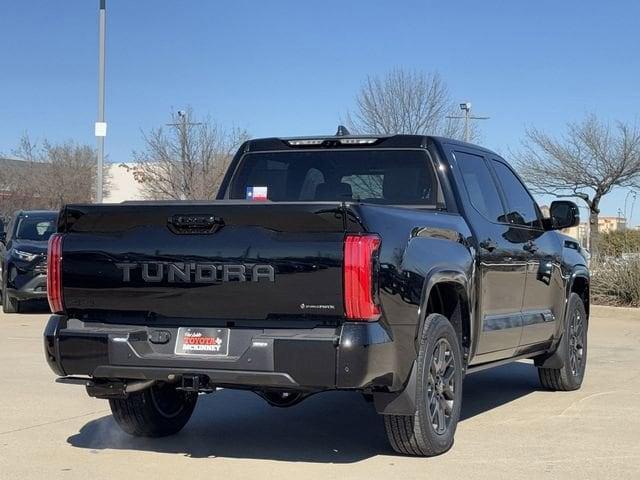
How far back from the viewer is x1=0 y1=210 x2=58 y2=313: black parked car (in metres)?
16.1

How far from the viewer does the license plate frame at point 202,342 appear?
546cm

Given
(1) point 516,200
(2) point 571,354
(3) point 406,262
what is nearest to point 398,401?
(3) point 406,262

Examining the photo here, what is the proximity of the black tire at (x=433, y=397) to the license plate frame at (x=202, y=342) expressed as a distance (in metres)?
1.15

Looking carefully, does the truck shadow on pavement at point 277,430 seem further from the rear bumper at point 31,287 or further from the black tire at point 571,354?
the rear bumper at point 31,287

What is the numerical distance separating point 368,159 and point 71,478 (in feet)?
10.00

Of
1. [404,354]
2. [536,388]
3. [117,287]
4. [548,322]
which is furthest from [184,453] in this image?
[536,388]

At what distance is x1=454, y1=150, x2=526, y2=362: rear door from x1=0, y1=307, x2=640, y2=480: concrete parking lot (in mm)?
678

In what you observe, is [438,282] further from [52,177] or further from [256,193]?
[52,177]

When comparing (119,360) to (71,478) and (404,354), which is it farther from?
(404,354)

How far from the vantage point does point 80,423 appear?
24.1 ft

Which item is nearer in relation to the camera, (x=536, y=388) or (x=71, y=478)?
(x=71, y=478)

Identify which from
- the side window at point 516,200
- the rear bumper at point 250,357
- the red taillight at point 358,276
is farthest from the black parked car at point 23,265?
the red taillight at point 358,276

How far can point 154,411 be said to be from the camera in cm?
677

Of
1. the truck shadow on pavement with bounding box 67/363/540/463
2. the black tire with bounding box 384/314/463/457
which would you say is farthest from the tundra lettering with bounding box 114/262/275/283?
the truck shadow on pavement with bounding box 67/363/540/463
